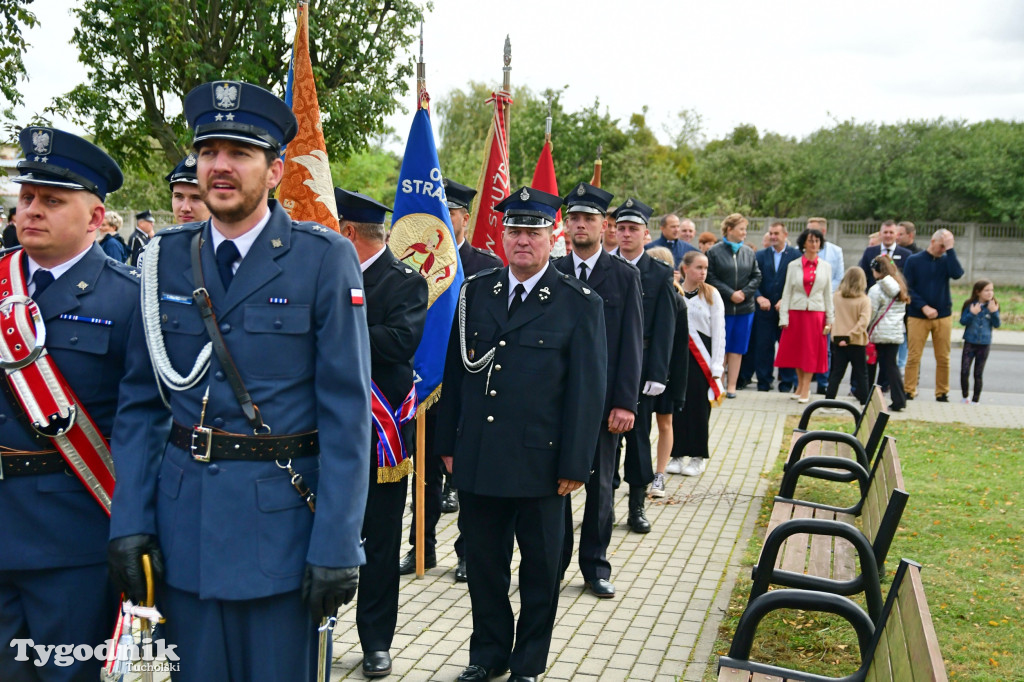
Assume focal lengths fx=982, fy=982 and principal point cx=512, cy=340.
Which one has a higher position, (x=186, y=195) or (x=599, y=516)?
(x=186, y=195)

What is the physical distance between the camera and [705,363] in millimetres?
8789

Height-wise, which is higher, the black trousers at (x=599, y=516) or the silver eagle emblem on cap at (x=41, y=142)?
the silver eagle emblem on cap at (x=41, y=142)

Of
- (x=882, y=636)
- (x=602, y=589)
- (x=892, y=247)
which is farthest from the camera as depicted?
(x=892, y=247)

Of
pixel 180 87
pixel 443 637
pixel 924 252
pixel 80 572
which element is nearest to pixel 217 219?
pixel 80 572

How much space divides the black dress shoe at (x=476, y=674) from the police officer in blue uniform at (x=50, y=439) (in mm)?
1770

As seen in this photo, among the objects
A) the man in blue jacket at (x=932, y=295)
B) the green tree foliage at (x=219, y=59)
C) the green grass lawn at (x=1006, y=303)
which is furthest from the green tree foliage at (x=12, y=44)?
the green grass lawn at (x=1006, y=303)

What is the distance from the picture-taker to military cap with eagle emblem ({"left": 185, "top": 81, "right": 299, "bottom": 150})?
2.86 m

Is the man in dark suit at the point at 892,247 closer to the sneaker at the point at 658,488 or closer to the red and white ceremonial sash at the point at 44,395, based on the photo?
the sneaker at the point at 658,488

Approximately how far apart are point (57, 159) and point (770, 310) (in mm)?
11707

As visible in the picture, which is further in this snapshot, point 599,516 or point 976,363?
point 976,363

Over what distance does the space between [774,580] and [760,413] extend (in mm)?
8070

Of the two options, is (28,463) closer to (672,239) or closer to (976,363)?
(672,239)

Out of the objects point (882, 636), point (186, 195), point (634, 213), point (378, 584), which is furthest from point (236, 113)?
point (634, 213)

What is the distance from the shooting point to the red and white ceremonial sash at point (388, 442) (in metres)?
4.86
